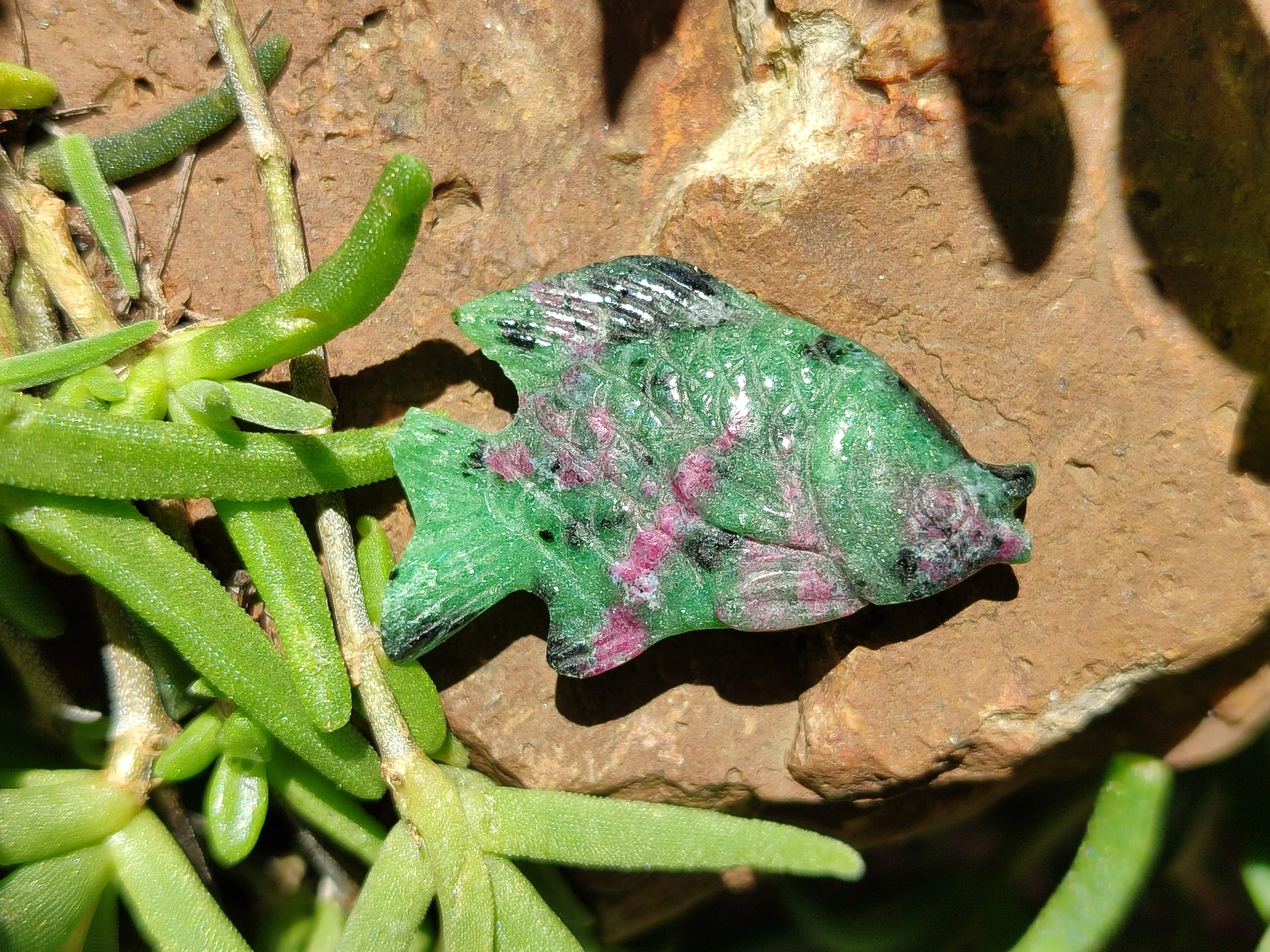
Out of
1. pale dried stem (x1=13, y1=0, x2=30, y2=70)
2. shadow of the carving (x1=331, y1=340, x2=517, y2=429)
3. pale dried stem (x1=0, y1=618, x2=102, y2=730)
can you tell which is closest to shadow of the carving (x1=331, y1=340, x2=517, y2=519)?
shadow of the carving (x1=331, y1=340, x2=517, y2=429)

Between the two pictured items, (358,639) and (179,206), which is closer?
(358,639)

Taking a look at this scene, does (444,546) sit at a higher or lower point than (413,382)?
lower

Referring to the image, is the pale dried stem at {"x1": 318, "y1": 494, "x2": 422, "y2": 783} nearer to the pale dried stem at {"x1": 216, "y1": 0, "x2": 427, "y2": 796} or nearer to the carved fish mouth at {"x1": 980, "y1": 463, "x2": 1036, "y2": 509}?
the pale dried stem at {"x1": 216, "y1": 0, "x2": 427, "y2": 796}

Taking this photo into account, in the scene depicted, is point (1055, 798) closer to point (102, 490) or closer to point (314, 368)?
point (314, 368)

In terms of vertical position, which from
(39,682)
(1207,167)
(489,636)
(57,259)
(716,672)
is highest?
(57,259)

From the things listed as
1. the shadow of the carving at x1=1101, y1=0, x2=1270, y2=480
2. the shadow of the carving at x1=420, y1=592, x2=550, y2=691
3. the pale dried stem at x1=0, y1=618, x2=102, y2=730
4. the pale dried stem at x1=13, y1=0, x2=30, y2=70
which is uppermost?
the pale dried stem at x1=13, y1=0, x2=30, y2=70

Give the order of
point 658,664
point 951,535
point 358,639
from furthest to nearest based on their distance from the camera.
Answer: point 658,664 < point 358,639 < point 951,535

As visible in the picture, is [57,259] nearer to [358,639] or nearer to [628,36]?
[358,639]

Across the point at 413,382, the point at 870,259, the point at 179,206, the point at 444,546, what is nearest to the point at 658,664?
the point at 444,546
